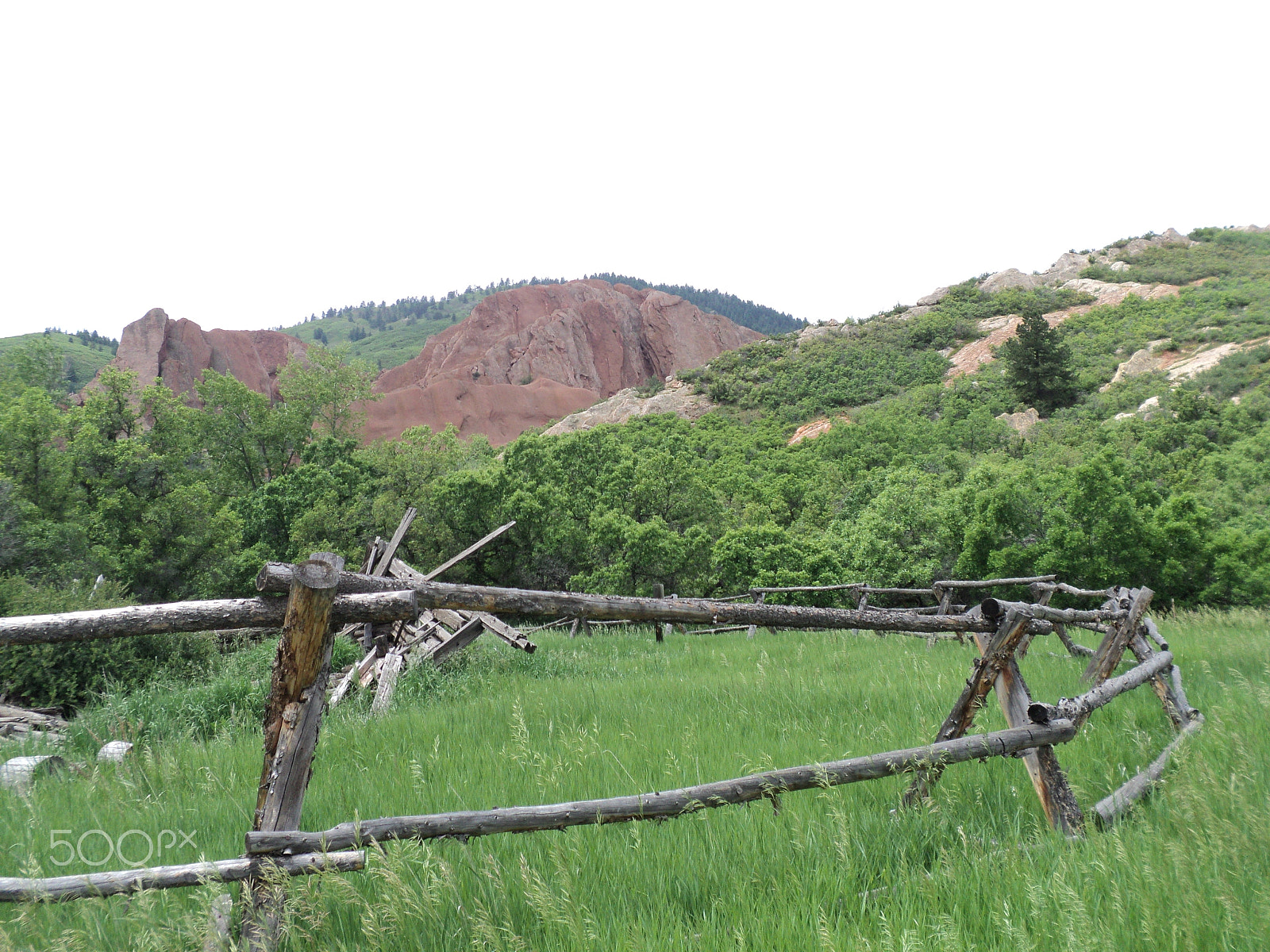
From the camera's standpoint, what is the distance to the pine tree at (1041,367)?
3478 centimetres

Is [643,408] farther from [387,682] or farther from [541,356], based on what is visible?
[387,682]

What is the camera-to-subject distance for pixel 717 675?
7.84m

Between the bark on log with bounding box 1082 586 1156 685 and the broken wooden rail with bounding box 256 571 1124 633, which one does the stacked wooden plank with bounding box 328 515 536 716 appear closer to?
the broken wooden rail with bounding box 256 571 1124 633

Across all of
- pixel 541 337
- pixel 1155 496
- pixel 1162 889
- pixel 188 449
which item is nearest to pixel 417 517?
pixel 188 449

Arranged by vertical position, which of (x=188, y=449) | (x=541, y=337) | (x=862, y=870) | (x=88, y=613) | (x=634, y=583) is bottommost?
(x=634, y=583)

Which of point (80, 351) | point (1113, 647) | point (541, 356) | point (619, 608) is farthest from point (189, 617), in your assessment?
point (80, 351)

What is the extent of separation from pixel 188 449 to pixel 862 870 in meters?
35.9

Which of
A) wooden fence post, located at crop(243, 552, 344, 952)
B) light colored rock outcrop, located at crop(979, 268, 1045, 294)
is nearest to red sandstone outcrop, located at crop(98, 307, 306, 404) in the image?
wooden fence post, located at crop(243, 552, 344, 952)

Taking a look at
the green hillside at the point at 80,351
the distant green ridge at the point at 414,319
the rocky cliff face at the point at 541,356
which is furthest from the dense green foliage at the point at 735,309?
the green hillside at the point at 80,351

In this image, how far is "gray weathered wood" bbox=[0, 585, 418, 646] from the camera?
2223 millimetres

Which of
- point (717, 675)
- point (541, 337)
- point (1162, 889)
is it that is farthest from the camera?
point (541, 337)

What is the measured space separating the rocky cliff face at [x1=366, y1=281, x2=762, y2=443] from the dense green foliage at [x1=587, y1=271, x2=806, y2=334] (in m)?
28.8

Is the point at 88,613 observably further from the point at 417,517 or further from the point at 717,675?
the point at 417,517

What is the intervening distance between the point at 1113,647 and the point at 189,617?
5.69 metres
